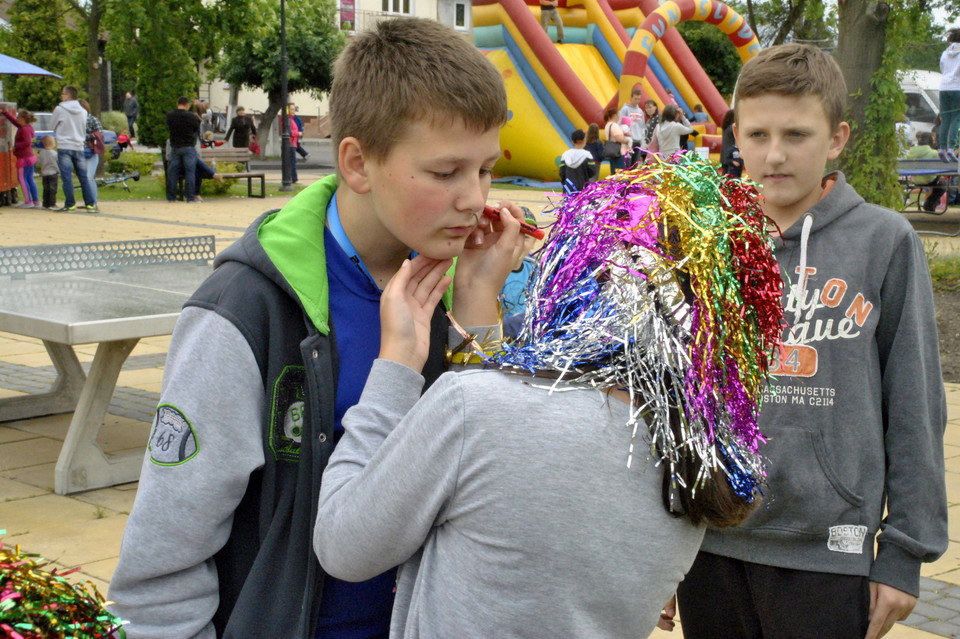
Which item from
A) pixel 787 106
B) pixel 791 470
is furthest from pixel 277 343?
pixel 787 106

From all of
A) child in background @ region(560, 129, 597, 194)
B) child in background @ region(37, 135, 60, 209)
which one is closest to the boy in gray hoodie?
child in background @ region(560, 129, 597, 194)

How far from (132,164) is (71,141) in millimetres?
7979

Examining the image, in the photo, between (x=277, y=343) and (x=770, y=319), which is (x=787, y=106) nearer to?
(x=770, y=319)

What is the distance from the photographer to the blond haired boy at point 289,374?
1.56 meters

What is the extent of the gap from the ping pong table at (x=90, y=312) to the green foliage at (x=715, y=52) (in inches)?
1421

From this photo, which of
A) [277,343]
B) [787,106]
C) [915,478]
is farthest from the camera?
[787,106]

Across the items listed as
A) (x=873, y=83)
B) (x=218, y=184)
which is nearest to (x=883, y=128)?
(x=873, y=83)

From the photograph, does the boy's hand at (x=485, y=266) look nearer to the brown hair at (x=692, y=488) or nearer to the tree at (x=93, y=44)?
the brown hair at (x=692, y=488)

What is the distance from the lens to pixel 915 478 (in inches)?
87.1

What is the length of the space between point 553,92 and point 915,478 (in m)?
21.6

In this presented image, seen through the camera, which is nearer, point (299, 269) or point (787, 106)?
point (299, 269)

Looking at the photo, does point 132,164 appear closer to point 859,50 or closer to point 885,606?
point 859,50

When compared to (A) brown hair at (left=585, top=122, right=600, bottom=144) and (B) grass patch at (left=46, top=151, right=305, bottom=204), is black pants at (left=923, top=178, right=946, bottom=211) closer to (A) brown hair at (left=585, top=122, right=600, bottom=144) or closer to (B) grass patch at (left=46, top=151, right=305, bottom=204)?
(A) brown hair at (left=585, top=122, right=600, bottom=144)

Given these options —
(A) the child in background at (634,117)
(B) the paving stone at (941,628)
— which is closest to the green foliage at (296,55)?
(A) the child in background at (634,117)
